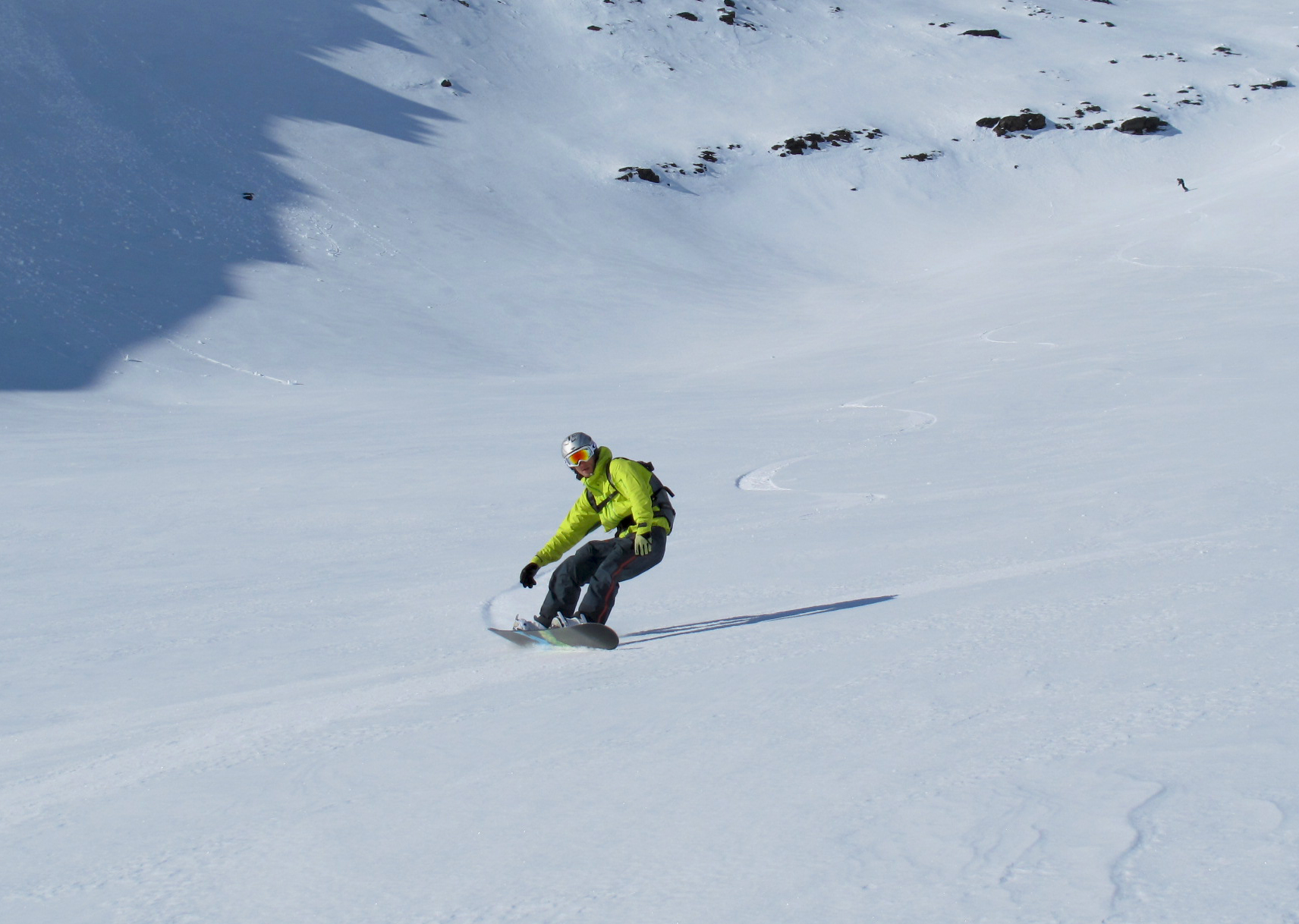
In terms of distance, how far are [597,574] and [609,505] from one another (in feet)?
1.34

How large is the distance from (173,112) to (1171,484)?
42115 mm

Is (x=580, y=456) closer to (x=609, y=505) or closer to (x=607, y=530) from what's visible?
(x=609, y=505)

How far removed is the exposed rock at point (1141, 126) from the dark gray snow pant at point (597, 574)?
57303 mm

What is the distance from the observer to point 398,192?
134 ft

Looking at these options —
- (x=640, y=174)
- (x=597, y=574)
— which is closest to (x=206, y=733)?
(x=597, y=574)

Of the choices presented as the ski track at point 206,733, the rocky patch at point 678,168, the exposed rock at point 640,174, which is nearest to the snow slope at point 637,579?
the ski track at point 206,733

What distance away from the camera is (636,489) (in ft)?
19.7

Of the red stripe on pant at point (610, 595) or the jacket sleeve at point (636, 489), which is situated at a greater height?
the jacket sleeve at point (636, 489)

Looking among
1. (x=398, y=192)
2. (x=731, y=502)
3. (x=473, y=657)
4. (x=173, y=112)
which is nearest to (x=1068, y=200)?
(x=398, y=192)

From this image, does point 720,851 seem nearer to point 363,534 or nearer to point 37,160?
point 363,534

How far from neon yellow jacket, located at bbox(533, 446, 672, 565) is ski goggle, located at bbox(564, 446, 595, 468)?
61 millimetres

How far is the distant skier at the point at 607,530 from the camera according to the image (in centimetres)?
604

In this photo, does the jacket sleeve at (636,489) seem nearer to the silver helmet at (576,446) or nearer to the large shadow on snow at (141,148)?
the silver helmet at (576,446)

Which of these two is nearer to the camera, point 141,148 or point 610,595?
point 610,595
